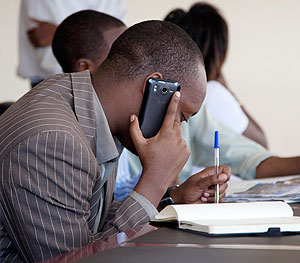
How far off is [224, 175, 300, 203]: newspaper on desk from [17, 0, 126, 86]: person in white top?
1.22 m

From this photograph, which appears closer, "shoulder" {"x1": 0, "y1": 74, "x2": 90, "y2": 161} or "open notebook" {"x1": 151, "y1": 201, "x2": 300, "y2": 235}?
"open notebook" {"x1": 151, "y1": 201, "x2": 300, "y2": 235}

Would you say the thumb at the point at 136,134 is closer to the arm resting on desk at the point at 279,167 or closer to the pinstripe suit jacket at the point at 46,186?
the pinstripe suit jacket at the point at 46,186

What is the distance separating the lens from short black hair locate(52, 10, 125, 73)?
Result: 207cm

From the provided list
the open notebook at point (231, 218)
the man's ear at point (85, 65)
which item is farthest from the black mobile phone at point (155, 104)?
the man's ear at point (85, 65)

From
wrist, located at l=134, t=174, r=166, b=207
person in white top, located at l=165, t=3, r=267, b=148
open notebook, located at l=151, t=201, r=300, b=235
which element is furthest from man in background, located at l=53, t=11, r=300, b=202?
open notebook, located at l=151, t=201, r=300, b=235

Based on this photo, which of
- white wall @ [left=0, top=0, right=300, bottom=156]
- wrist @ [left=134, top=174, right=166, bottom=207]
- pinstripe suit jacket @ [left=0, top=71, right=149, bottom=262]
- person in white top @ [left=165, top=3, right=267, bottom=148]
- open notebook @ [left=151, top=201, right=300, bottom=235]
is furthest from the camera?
white wall @ [left=0, top=0, right=300, bottom=156]

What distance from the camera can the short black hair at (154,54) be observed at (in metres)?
1.36

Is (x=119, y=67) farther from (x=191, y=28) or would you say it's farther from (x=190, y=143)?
(x=191, y=28)

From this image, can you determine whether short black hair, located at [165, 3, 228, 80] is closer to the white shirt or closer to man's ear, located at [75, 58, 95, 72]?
the white shirt

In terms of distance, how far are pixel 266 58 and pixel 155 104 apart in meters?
3.57

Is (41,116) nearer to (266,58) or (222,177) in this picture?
(222,177)

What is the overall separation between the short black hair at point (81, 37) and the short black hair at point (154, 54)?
667 mm

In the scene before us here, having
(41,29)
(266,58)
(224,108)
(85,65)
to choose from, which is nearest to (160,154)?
(85,65)

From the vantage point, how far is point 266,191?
5.24 ft
